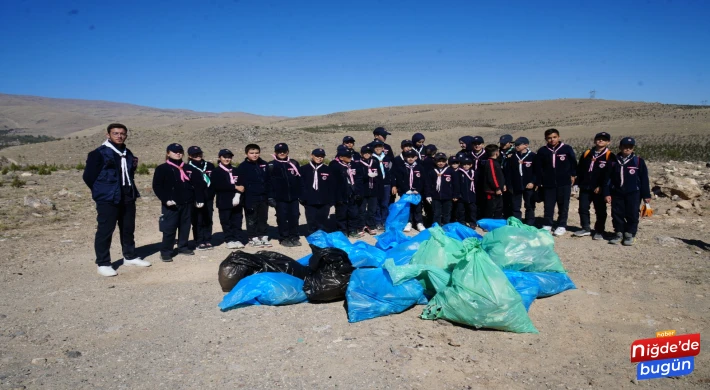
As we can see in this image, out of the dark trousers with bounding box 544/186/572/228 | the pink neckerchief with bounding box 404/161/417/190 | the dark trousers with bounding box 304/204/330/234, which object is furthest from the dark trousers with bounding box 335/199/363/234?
the dark trousers with bounding box 544/186/572/228

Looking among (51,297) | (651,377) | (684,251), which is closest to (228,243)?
(51,297)

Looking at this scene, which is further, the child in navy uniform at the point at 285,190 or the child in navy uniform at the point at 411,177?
the child in navy uniform at the point at 411,177

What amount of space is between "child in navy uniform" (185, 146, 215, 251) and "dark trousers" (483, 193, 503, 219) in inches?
192

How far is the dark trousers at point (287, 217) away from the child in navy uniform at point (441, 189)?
2.50 m

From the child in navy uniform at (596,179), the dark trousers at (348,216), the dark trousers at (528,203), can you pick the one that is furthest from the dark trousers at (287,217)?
the child in navy uniform at (596,179)

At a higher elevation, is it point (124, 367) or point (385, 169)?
point (385, 169)

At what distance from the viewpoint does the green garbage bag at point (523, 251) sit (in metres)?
4.86

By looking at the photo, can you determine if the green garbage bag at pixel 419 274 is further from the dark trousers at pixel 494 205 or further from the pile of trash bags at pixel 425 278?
the dark trousers at pixel 494 205

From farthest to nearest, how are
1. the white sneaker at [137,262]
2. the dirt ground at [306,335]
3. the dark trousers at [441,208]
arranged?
1. the dark trousers at [441,208]
2. the white sneaker at [137,262]
3. the dirt ground at [306,335]

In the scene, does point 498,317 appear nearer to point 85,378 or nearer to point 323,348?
point 323,348

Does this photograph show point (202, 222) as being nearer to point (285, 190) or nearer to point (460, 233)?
point (285, 190)

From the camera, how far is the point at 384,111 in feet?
324

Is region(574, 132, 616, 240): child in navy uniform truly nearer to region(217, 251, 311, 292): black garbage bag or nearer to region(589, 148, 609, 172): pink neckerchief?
region(589, 148, 609, 172): pink neckerchief

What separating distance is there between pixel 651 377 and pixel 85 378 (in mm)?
4157
